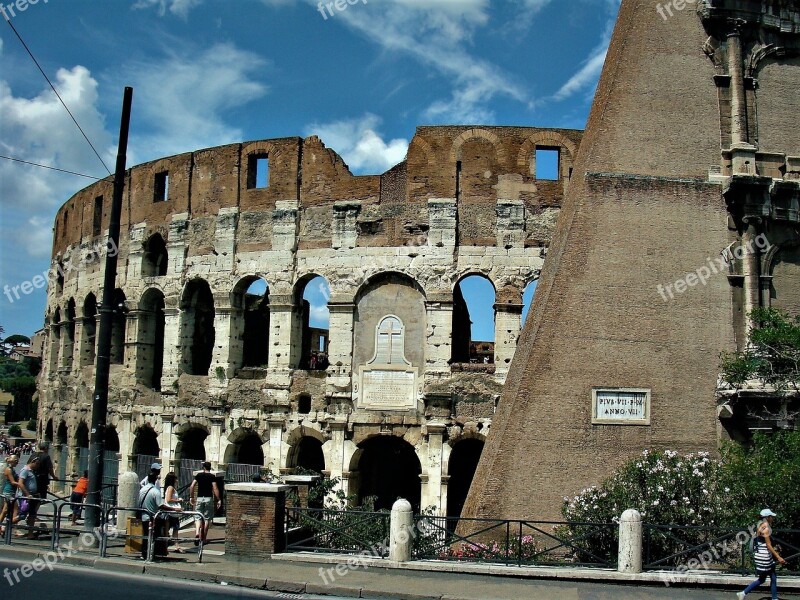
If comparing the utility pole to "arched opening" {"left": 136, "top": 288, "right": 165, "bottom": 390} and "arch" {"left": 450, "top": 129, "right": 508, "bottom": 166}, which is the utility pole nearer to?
"arch" {"left": 450, "top": 129, "right": 508, "bottom": 166}

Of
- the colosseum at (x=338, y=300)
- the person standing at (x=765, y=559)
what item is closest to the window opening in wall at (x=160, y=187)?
the colosseum at (x=338, y=300)

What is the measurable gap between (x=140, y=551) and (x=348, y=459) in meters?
10.3

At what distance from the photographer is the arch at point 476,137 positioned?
74.1 ft

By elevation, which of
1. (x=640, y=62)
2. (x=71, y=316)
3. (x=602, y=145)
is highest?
(x=640, y=62)

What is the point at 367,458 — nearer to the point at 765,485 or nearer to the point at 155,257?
the point at 155,257

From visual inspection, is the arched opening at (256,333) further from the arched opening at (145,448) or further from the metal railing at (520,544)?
the metal railing at (520,544)

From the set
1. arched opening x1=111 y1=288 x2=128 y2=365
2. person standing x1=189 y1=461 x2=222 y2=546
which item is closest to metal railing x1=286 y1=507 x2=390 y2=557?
person standing x1=189 y1=461 x2=222 y2=546

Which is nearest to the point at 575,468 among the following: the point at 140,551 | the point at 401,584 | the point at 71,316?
the point at 401,584

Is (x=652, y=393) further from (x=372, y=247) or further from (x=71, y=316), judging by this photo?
(x=71, y=316)

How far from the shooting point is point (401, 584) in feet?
35.8

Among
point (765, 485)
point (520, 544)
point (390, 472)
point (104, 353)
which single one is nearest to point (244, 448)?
point (390, 472)

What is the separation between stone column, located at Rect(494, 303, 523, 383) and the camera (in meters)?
21.5

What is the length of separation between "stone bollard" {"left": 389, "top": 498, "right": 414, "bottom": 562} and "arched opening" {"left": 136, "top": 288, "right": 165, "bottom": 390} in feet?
51.7

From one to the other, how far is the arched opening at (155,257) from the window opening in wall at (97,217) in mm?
3445
